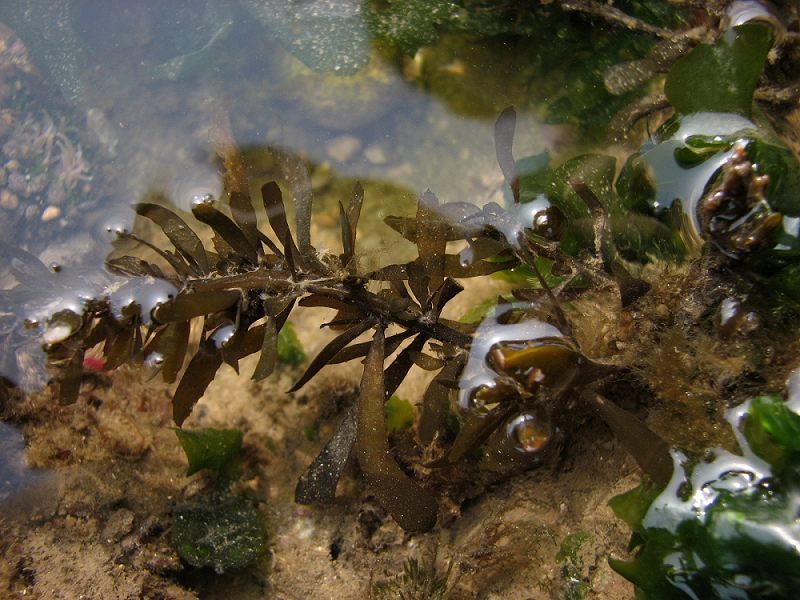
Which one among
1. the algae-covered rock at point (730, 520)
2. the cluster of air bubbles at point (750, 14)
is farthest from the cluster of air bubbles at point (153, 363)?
the cluster of air bubbles at point (750, 14)

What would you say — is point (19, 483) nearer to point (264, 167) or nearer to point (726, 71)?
point (264, 167)

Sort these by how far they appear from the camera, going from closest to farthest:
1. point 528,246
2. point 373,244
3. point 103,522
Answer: point 528,246, point 103,522, point 373,244

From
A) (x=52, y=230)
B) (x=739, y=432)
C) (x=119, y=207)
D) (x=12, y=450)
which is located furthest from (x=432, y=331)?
(x=52, y=230)

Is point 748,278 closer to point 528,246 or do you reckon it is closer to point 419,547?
point 528,246

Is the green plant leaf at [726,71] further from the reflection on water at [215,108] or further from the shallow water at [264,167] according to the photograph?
the reflection on water at [215,108]

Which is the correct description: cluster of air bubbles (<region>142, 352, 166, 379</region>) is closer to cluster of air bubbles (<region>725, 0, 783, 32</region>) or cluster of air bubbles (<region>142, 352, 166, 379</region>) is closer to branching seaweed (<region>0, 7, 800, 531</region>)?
branching seaweed (<region>0, 7, 800, 531</region>)

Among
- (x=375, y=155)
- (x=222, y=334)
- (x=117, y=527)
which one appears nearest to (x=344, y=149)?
(x=375, y=155)

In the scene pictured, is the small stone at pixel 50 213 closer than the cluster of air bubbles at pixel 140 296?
No
